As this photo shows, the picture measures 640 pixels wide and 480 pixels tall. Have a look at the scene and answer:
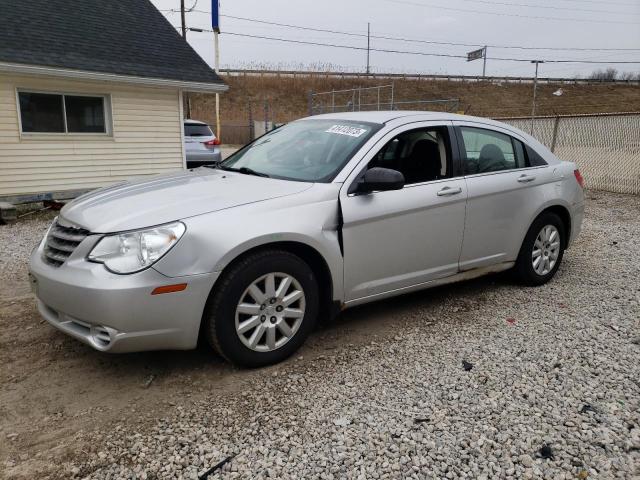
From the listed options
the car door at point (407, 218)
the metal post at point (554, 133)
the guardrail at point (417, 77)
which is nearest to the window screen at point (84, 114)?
the car door at point (407, 218)

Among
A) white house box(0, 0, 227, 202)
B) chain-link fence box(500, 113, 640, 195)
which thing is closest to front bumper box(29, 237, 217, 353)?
white house box(0, 0, 227, 202)

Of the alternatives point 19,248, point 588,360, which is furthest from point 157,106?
point 588,360

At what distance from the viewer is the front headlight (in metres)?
2.86

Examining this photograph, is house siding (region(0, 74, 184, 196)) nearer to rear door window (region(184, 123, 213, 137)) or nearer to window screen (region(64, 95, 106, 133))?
window screen (region(64, 95, 106, 133))

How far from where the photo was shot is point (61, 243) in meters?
3.20

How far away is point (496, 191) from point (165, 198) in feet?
8.90

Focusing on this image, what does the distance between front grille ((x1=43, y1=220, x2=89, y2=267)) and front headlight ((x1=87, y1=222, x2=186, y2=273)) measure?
21 centimetres

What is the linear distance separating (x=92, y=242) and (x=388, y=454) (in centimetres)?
198

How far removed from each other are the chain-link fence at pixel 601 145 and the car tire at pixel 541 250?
769 cm

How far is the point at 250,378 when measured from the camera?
10.5 ft

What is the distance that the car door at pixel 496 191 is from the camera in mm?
4297

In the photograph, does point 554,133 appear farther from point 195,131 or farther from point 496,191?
point 496,191

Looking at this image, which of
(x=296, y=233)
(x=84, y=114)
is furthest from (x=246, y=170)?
(x=84, y=114)

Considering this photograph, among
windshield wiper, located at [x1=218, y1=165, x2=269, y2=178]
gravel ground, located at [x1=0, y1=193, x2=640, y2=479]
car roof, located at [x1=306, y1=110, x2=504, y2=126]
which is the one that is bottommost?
gravel ground, located at [x1=0, y1=193, x2=640, y2=479]
